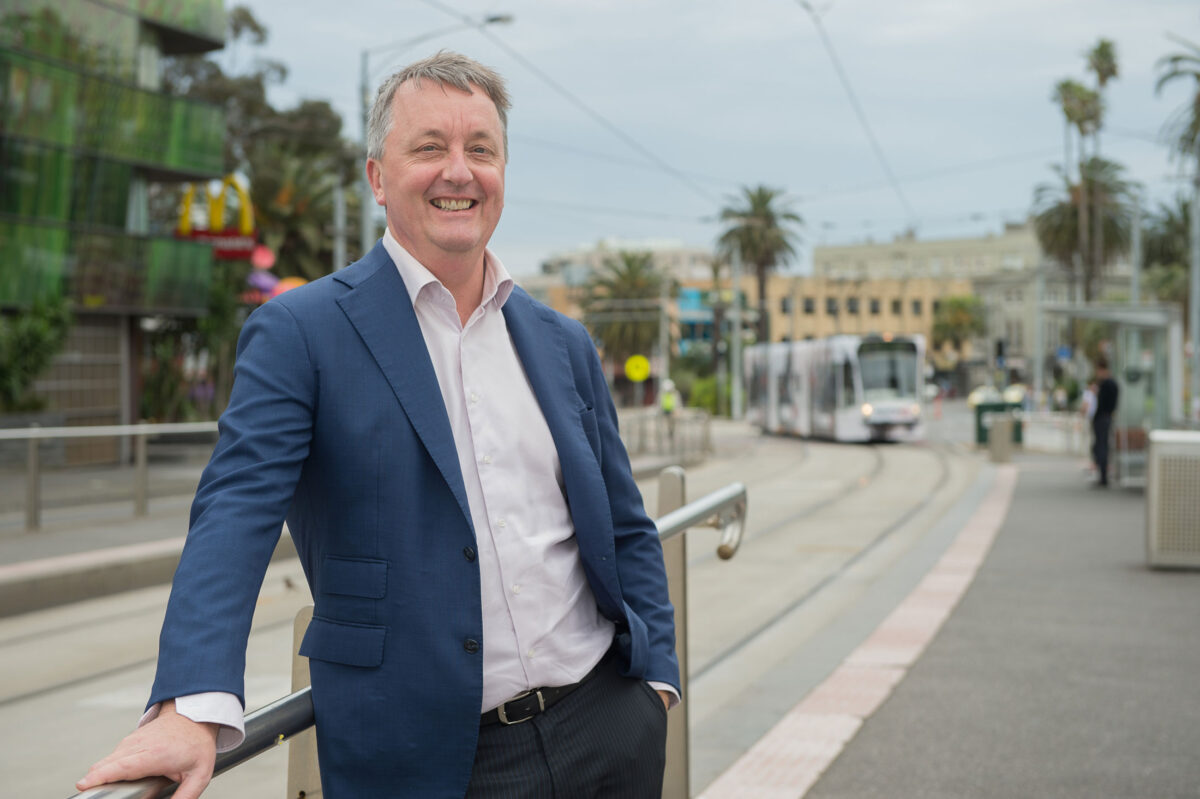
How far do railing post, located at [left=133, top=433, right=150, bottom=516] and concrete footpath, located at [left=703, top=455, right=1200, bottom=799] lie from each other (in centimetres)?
731

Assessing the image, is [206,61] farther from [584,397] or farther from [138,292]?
[584,397]

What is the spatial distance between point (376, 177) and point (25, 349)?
18.8 metres

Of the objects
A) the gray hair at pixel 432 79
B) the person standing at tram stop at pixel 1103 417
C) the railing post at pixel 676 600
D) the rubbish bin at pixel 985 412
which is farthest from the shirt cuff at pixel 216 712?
the rubbish bin at pixel 985 412

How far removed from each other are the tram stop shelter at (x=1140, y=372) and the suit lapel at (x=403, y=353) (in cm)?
1649

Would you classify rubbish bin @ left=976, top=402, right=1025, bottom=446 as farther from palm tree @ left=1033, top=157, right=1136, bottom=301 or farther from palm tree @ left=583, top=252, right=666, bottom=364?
palm tree @ left=583, top=252, right=666, bottom=364

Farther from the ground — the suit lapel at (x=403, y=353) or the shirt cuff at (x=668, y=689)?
the suit lapel at (x=403, y=353)

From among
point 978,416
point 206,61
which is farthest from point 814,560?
point 206,61

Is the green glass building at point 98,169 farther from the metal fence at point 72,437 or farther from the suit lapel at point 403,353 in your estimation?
the suit lapel at point 403,353

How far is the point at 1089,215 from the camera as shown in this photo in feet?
191

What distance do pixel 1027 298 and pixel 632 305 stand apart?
5005 centimetres

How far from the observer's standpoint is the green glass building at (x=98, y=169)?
838 inches

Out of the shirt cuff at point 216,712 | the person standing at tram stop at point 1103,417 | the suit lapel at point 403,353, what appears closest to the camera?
the shirt cuff at point 216,712

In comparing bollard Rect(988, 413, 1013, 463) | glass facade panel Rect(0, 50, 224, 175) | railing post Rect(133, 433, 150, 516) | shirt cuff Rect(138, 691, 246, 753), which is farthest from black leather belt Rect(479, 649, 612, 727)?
bollard Rect(988, 413, 1013, 463)

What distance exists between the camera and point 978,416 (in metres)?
32.6
